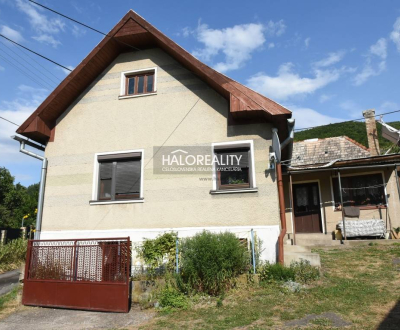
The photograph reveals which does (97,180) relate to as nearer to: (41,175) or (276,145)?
(41,175)

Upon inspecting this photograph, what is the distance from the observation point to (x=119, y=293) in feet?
22.0

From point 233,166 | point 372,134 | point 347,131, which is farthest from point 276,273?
point 347,131

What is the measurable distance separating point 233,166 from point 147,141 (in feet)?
8.91

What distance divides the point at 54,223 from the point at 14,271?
18.2 ft

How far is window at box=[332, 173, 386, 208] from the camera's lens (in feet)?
43.5

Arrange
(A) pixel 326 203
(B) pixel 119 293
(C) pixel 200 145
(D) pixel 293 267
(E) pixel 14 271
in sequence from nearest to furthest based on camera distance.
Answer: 1. (B) pixel 119 293
2. (D) pixel 293 267
3. (C) pixel 200 145
4. (E) pixel 14 271
5. (A) pixel 326 203

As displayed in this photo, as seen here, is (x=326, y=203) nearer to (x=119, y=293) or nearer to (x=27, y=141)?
(x=119, y=293)

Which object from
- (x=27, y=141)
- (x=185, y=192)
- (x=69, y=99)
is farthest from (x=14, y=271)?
(x=185, y=192)

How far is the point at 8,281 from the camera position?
10.7 metres

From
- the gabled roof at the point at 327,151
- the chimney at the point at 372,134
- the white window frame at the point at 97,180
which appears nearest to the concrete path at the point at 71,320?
the white window frame at the point at 97,180

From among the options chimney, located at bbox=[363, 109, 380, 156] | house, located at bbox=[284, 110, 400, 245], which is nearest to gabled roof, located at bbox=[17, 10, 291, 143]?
house, located at bbox=[284, 110, 400, 245]

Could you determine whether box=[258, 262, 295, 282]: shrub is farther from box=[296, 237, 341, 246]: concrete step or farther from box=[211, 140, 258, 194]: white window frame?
box=[296, 237, 341, 246]: concrete step

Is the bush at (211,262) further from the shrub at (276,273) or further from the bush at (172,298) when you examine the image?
the shrub at (276,273)

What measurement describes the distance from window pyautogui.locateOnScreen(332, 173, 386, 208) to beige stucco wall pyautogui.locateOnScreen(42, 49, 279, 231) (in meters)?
7.43
